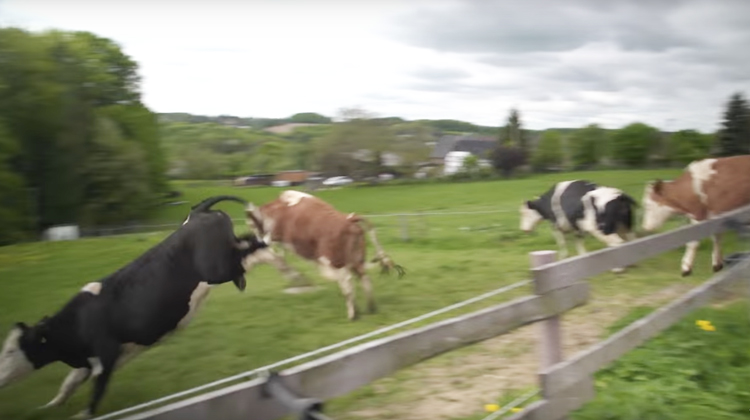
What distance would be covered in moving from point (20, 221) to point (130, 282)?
0.65 meters

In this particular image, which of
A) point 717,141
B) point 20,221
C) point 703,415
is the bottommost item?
point 703,415

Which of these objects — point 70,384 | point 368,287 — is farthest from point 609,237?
point 70,384

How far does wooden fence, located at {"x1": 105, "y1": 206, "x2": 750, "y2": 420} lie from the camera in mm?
1484

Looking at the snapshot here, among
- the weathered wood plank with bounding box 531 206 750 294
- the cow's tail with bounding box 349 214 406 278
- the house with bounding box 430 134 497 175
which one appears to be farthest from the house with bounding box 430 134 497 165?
the weathered wood plank with bounding box 531 206 750 294

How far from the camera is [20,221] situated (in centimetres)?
230

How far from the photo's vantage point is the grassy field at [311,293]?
101 inches

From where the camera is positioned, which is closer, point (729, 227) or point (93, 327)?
point (93, 327)

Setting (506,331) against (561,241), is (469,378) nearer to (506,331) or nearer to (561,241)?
(506,331)

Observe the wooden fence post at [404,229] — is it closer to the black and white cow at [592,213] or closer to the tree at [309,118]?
the tree at [309,118]

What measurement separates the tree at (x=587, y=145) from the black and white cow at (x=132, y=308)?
3164 millimetres

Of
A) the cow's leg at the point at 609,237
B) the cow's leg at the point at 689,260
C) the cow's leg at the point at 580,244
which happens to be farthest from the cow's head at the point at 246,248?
the cow's leg at the point at 689,260

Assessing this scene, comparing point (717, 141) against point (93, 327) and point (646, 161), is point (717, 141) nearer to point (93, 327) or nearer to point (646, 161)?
point (646, 161)

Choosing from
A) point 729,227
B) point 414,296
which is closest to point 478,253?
point 414,296

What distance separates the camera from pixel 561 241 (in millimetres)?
6527
